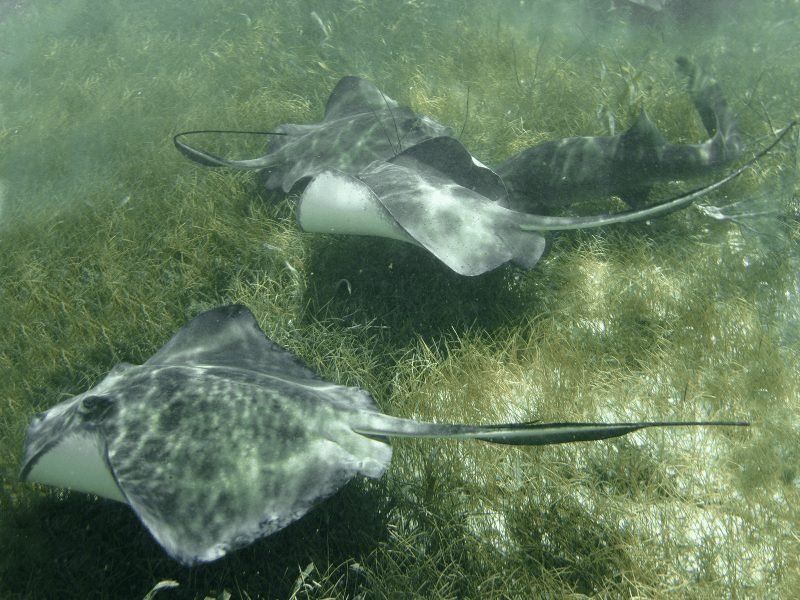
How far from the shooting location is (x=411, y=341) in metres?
3.97

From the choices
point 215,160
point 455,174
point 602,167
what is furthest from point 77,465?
point 602,167

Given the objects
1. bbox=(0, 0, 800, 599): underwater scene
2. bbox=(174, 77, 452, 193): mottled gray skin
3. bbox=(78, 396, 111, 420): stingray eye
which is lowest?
bbox=(0, 0, 800, 599): underwater scene

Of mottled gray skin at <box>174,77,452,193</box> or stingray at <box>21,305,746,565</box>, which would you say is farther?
mottled gray skin at <box>174,77,452,193</box>

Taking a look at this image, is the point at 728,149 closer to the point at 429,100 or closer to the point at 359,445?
the point at 429,100

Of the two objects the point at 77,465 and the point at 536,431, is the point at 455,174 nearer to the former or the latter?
the point at 536,431

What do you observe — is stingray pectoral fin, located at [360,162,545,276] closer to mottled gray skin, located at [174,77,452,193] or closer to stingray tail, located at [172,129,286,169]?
mottled gray skin, located at [174,77,452,193]

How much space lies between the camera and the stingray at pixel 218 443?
2250 mm

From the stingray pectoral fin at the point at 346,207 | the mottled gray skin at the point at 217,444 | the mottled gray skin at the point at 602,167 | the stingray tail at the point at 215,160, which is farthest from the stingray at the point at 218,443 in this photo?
the mottled gray skin at the point at 602,167

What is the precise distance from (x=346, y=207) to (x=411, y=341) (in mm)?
1157

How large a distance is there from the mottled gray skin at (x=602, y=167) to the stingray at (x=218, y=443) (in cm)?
259

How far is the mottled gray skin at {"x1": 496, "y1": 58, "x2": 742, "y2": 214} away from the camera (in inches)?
178

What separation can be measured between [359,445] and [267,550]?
31.3 inches

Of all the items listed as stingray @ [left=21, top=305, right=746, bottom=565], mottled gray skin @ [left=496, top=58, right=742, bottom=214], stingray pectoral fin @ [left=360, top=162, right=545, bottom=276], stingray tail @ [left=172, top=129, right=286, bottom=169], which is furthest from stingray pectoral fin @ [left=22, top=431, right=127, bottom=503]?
mottled gray skin @ [left=496, top=58, right=742, bottom=214]

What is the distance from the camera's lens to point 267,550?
274cm
